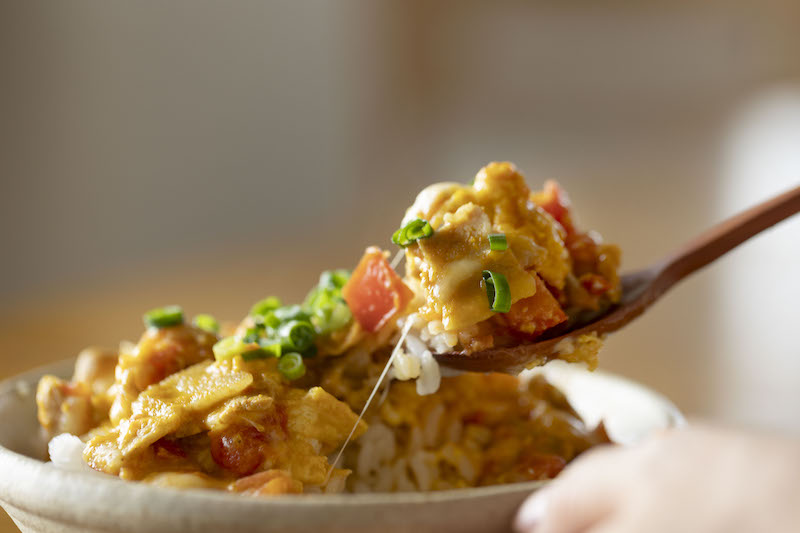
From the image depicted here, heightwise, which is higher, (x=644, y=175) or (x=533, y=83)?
(x=533, y=83)

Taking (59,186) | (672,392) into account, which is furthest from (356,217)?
(672,392)

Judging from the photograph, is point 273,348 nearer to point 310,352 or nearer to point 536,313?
point 310,352

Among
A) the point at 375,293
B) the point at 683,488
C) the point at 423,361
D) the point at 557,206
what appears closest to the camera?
the point at 683,488

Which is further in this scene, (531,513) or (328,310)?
(328,310)

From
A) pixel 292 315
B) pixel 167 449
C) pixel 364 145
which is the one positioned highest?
pixel 292 315

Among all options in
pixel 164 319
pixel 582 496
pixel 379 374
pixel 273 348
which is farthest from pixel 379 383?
pixel 582 496

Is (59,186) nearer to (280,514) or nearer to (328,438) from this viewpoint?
(328,438)
